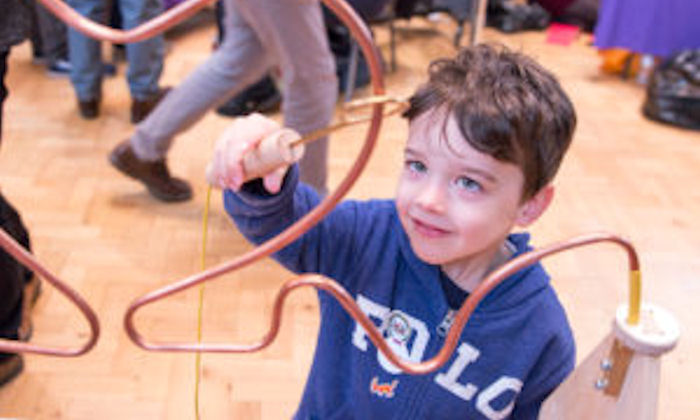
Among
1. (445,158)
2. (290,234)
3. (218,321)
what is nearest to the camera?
(290,234)

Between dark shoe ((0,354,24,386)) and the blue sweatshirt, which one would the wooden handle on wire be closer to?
the blue sweatshirt

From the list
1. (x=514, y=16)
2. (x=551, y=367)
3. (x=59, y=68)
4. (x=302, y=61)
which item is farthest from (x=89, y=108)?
(x=514, y=16)

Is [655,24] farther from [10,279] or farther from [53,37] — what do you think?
[10,279]

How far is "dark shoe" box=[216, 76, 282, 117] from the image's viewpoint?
2.21 meters

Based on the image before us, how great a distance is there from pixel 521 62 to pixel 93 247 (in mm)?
1201

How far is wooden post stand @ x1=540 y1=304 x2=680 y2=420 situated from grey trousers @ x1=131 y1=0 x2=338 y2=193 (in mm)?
930

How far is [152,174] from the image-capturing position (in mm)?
1703

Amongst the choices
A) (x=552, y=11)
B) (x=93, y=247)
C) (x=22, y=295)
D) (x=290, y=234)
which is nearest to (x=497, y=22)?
(x=552, y=11)

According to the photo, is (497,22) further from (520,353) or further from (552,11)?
(520,353)

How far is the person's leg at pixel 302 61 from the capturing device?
1277mm

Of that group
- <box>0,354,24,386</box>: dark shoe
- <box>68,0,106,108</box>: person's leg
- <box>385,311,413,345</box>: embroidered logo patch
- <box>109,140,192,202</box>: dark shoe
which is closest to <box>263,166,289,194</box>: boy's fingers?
<box>385,311,413,345</box>: embroidered logo patch

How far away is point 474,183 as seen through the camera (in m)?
0.60

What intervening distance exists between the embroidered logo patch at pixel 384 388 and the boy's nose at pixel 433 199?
0.80 ft

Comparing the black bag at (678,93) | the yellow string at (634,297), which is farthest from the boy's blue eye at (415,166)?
the black bag at (678,93)
